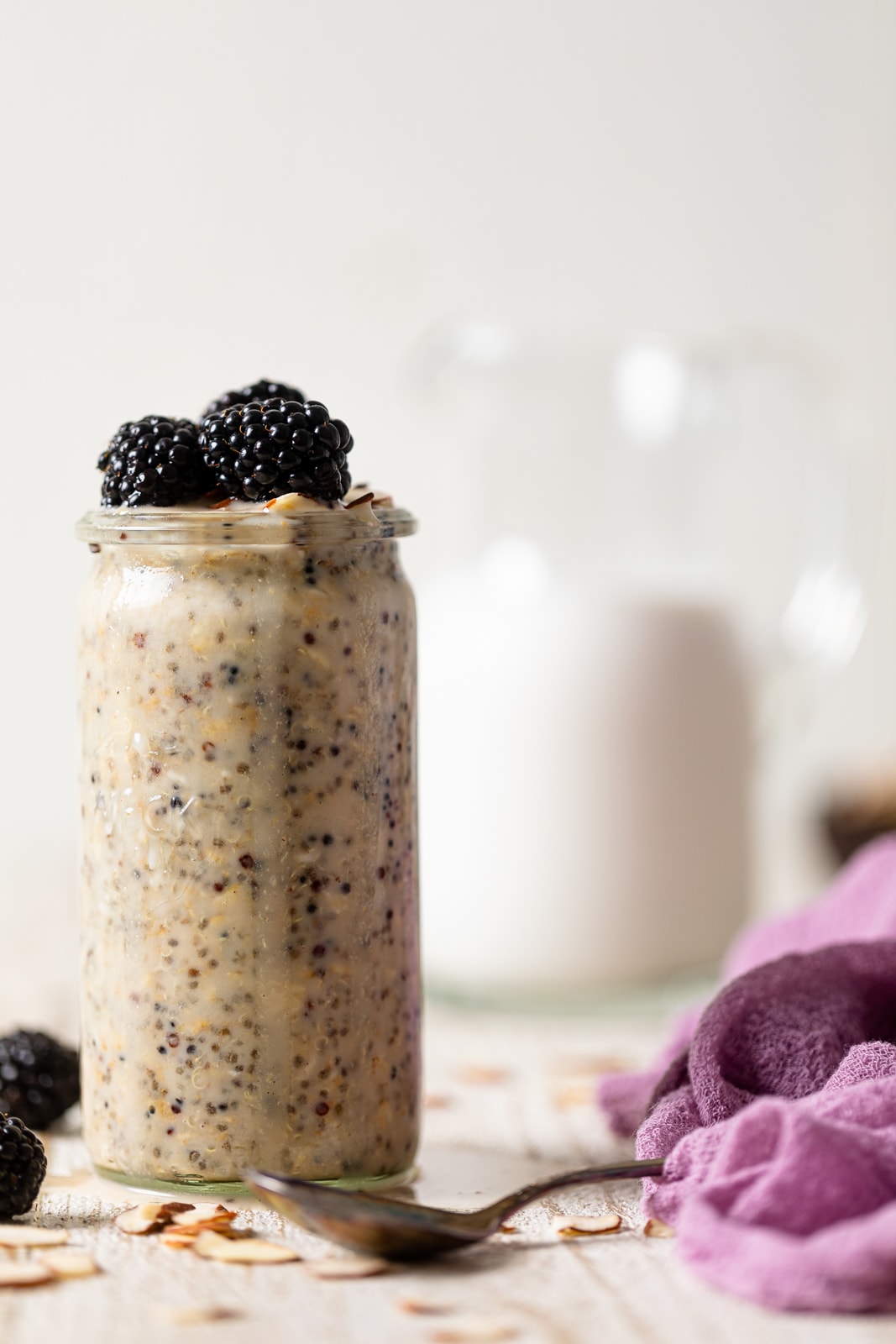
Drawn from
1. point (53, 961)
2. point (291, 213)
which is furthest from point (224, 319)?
point (53, 961)

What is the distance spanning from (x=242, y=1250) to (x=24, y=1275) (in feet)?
0.35

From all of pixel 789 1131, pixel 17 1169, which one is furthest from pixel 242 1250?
pixel 789 1131

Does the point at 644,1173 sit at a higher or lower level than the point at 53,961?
higher

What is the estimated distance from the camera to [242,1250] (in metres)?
0.82

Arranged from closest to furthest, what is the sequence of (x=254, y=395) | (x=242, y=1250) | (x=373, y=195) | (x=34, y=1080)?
(x=242, y=1250), (x=254, y=395), (x=34, y=1080), (x=373, y=195)

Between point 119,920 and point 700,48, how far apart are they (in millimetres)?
1973

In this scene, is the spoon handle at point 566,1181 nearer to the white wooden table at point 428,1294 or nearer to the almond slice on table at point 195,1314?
the white wooden table at point 428,1294

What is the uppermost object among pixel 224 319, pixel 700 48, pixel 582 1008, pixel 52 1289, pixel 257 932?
pixel 700 48

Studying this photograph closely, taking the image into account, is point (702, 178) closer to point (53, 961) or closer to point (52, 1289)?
point (53, 961)

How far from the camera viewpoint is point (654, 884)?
1.51 m

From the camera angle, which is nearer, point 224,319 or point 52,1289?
point 52,1289

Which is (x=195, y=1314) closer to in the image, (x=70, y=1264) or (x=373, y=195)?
(x=70, y=1264)

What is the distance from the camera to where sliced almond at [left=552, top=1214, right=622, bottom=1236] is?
33.8 inches

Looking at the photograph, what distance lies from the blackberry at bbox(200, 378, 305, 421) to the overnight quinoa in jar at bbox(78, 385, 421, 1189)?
0.09 feet
